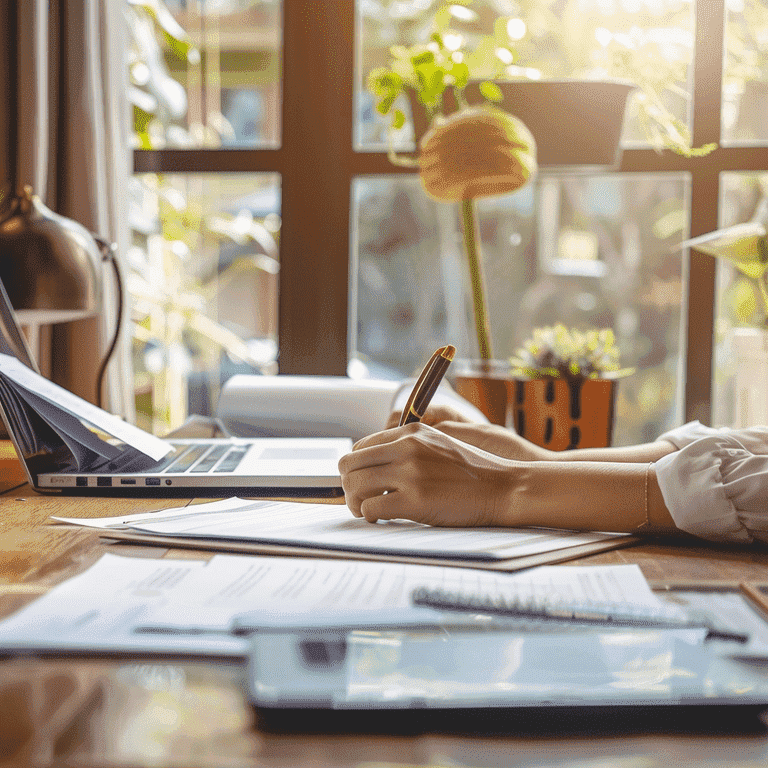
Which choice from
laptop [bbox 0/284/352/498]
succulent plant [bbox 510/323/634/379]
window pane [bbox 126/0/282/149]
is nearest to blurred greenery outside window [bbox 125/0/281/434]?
window pane [bbox 126/0/282/149]

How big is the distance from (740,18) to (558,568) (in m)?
1.84

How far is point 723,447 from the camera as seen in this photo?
2.24ft

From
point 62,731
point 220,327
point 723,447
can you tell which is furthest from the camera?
point 220,327

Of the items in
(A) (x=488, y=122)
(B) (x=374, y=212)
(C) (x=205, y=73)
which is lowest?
(B) (x=374, y=212)

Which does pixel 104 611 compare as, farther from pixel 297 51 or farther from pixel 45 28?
pixel 297 51

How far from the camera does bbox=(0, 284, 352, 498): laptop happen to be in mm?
854

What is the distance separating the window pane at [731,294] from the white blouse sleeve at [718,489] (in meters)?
1.34

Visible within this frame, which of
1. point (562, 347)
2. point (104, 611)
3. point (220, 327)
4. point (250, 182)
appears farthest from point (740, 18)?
point (104, 611)

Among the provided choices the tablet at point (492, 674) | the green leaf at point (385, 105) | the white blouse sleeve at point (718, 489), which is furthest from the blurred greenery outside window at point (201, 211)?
the tablet at point (492, 674)

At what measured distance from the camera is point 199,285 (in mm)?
2152

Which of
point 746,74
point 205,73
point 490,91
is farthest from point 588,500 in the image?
point 205,73

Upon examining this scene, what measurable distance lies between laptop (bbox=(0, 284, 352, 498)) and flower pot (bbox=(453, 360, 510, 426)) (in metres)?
0.66

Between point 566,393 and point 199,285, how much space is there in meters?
1.16

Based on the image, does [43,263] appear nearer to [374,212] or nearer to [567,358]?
[567,358]
